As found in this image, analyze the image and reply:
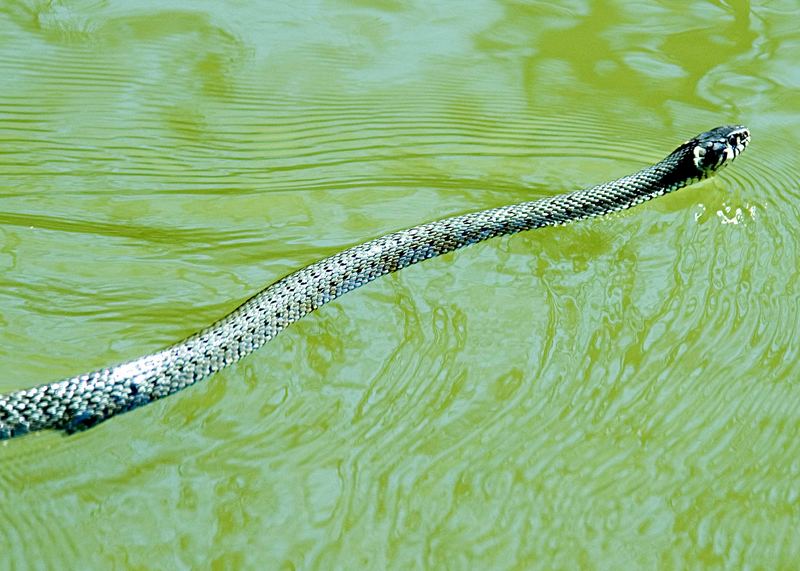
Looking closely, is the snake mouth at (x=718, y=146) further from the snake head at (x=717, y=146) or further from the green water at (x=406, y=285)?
the green water at (x=406, y=285)

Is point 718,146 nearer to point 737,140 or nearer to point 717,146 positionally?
point 717,146

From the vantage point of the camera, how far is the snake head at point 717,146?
5.53 metres

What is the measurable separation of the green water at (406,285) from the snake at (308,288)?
78mm

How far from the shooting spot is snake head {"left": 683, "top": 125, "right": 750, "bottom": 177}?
18.1 ft

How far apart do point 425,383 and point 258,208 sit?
1482 millimetres

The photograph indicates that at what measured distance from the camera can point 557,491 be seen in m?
4.01

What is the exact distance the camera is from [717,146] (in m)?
5.58

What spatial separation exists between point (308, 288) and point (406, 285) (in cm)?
48

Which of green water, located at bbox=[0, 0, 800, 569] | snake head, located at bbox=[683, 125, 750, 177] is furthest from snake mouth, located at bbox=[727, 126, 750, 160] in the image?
green water, located at bbox=[0, 0, 800, 569]

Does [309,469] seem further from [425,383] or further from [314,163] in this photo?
[314,163]

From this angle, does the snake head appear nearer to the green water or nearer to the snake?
the snake

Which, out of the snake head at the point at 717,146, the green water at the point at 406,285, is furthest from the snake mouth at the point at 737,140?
the green water at the point at 406,285

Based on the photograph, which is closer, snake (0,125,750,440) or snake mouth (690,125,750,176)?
snake (0,125,750,440)

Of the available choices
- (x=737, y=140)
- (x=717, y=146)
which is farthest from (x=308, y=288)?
(x=737, y=140)
